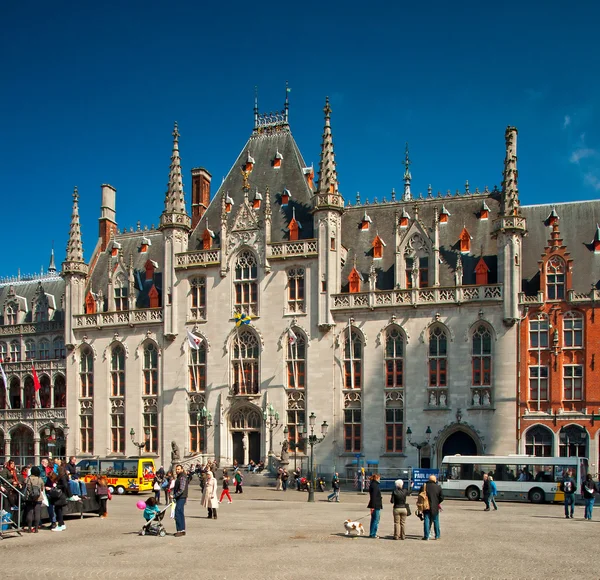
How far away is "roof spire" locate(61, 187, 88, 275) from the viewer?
68438mm

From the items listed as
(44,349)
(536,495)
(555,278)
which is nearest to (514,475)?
(536,495)

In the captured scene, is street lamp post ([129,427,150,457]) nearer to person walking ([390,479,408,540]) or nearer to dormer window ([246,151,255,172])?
dormer window ([246,151,255,172])

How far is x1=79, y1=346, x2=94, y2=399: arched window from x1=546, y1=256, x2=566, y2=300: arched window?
3607 cm

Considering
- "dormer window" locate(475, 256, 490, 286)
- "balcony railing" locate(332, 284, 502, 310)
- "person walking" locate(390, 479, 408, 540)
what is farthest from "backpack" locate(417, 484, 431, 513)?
"dormer window" locate(475, 256, 490, 286)

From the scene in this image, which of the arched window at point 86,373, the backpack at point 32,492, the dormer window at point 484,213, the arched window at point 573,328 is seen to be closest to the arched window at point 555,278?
the arched window at point 573,328

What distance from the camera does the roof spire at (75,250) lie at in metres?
68.4

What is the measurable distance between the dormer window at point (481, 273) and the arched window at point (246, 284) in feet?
53.7

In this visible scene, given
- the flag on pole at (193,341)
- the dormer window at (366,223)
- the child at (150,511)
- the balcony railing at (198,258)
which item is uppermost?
the dormer window at (366,223)

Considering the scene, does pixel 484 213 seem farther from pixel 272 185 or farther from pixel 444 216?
pixel 272 185

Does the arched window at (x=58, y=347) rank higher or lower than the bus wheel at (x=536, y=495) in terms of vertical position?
higher

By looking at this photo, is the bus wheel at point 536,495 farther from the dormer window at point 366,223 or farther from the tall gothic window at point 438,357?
the dormer window at point 366,223

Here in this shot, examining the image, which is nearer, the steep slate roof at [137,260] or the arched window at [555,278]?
the arched window at [555,278]

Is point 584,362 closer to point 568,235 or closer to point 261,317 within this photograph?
point 568,235

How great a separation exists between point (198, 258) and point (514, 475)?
96.7ft
